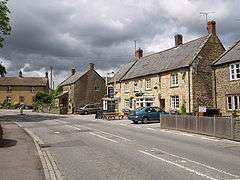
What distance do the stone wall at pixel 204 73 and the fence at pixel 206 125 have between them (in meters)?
11.0

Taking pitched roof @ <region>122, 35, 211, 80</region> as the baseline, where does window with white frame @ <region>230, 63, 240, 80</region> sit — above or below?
below

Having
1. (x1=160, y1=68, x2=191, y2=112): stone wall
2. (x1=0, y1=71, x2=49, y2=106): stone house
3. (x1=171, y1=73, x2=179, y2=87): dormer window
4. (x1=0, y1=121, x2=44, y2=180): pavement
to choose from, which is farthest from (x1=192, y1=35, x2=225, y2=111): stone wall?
(x1=0, y1=71, x2=49, y2=106): stone house

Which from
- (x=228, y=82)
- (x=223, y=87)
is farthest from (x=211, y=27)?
(x=228, y=82)

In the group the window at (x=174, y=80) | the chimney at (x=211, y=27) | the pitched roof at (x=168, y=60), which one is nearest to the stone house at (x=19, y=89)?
the pitched roof at (x=168, y=60)

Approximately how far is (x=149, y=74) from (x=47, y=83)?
67.5 metres

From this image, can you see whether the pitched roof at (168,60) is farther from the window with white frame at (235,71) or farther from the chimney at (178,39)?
the window with white frame at (235,71)

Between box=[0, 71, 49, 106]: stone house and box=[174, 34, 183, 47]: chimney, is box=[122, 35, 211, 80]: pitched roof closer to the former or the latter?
box=[174, 34, 183, 47]: chimney

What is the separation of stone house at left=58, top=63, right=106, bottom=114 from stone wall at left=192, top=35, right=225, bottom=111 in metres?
34.6

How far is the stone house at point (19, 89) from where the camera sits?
345 feet

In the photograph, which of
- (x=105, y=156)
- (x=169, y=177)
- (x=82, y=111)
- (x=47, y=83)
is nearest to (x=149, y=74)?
(x=82, y=111)

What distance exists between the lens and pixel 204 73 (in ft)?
134

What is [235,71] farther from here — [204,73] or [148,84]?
[148,84]

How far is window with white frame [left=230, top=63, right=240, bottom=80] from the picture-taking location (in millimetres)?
34031

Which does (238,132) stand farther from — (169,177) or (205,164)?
(169,177)
